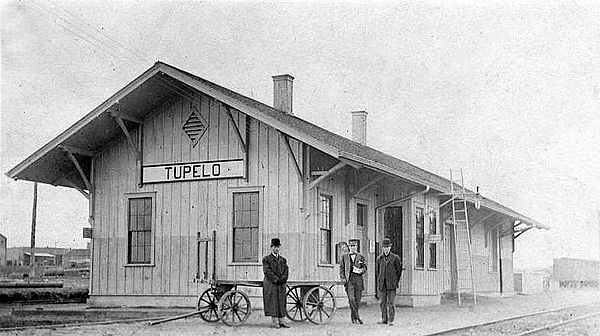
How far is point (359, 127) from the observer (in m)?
28.7

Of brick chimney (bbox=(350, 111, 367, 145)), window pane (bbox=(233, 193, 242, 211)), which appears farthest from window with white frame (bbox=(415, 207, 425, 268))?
brick chimney (bbox=(350, 111, 367, 145))

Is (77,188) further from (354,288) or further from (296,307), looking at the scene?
(354,288)

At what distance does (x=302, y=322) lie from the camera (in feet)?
45.7

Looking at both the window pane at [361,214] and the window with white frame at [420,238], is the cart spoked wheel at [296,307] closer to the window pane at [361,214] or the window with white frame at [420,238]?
the window pane at [361,214]

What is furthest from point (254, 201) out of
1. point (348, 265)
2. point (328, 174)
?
point (348, 265)

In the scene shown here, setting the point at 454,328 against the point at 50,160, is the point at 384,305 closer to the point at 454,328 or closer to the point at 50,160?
the point at 454,328

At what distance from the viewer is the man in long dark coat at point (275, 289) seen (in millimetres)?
12977

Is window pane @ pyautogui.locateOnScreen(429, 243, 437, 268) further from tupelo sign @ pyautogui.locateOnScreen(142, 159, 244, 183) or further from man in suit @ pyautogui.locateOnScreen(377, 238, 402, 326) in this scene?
man in suit @ pyautogui.locateOnScreen(377, 238, 402, 326)

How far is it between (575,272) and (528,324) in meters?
35.8

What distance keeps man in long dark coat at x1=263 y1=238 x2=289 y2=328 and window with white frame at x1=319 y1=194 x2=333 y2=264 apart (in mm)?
3218

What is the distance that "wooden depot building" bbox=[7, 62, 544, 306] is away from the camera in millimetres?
15883

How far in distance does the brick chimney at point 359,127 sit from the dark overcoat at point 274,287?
1577cm

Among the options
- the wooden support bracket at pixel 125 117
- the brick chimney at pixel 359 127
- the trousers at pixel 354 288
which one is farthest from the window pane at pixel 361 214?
the brick chimney at pixel 359 127

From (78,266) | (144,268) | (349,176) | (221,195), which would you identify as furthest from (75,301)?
(78,266)
